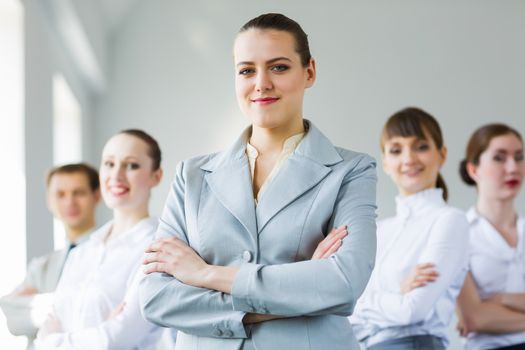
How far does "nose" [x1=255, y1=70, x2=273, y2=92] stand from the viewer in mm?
2072

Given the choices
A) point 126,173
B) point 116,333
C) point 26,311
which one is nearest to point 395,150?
point 126,173

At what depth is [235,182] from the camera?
212cm

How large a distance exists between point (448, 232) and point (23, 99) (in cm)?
286

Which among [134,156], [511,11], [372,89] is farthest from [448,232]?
[511,11]

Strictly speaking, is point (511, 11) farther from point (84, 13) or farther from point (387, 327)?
point (387, 327)

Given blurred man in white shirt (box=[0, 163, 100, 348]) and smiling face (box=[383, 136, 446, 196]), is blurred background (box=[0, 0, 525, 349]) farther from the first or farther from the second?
smiling face (box=[383, 136, 446, 196])

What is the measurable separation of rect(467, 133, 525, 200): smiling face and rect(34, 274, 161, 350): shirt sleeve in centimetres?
172

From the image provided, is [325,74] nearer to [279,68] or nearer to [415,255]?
[415,255]

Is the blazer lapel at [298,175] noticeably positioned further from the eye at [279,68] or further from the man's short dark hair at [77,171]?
the man's short dark hair at [77,171]

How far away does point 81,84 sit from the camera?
27.2 ft

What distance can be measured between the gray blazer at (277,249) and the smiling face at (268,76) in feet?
0.39

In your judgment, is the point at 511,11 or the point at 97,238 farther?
the point at 511,11

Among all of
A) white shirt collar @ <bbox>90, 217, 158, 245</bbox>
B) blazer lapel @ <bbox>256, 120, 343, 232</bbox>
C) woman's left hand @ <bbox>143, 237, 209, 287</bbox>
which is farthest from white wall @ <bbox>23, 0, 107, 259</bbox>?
blazer lapel @ <bbox>256, 120, 343, 232</bbox>

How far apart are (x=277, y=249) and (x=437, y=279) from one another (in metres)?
1.22
